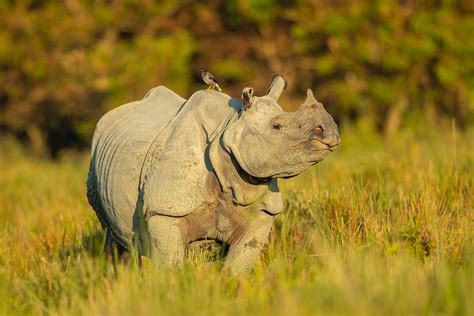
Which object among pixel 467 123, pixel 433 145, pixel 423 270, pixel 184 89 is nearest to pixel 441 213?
pixel 423 270

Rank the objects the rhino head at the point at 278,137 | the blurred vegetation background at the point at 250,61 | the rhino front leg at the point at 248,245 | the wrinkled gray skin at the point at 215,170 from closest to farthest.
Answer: the rhino head at the point at 278,137, the wrinkled gray skin at the point at 215,170, the rhino front leg at the point at 248,245, the blurred vegetation background at the point at 250,61

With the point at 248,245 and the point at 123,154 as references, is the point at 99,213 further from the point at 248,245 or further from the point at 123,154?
the point at 248,245

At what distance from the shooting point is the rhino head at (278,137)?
469 centimetres

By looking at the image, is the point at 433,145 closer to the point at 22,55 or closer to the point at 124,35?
the point at 22,55

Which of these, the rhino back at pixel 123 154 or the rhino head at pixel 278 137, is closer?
the rhino head at pixel 278 137

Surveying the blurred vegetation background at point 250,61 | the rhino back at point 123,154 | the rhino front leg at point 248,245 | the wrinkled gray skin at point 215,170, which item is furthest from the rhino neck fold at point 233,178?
the blurred vegetation background at point 250,61

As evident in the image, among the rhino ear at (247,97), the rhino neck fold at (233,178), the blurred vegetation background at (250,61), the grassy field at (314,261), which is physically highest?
the blurred vegetation background at (250,61)

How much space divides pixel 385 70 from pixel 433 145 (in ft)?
25.5

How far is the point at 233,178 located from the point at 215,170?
10 centimetres

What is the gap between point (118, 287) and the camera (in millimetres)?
4355

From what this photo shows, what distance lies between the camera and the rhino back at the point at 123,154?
18.2ft

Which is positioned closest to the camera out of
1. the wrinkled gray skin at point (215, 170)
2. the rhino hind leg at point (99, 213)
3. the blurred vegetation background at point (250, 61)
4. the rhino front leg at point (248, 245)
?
the wrinkled gray skin at point (215, 170)

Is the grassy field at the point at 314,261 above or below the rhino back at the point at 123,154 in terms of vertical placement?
below

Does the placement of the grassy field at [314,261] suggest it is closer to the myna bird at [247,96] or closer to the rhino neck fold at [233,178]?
the rhino neck fold at [233,178]
